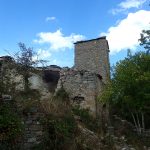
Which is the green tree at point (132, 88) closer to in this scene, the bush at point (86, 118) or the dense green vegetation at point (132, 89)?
the dense green vegetation at point (132, 89)

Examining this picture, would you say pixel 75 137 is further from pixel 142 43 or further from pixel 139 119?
pixel 142 43

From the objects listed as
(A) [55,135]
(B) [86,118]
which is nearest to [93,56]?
(B) [86,118]

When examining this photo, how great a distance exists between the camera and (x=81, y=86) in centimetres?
1877

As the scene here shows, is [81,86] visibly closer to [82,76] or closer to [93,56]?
[82,76]

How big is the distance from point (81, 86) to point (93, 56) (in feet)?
18.6

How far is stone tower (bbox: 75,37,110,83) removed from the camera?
2378cm

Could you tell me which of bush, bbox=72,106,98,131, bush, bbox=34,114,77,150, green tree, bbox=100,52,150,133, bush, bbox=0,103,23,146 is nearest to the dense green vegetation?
green tree, bbox=100,52,150,133

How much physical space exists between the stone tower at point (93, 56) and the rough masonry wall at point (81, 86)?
15.1 feet

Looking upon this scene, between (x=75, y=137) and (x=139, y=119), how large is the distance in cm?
1031

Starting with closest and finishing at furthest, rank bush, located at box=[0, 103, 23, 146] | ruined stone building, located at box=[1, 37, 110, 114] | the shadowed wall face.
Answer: bush, located at box=[0, 103, 23, 146] → ruined stone building, located at box=[1, 37, 110, 114] → the shadowed wall face

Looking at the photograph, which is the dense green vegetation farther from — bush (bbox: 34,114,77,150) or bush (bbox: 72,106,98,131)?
bush (bbox: 34,114,77,150)

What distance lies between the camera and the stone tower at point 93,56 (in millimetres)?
23781

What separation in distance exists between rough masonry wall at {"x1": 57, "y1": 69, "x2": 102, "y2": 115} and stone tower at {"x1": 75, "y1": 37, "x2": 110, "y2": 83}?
182 inches

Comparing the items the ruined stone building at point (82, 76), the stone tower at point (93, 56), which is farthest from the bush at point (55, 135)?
the stone tower at point (93, 56)
